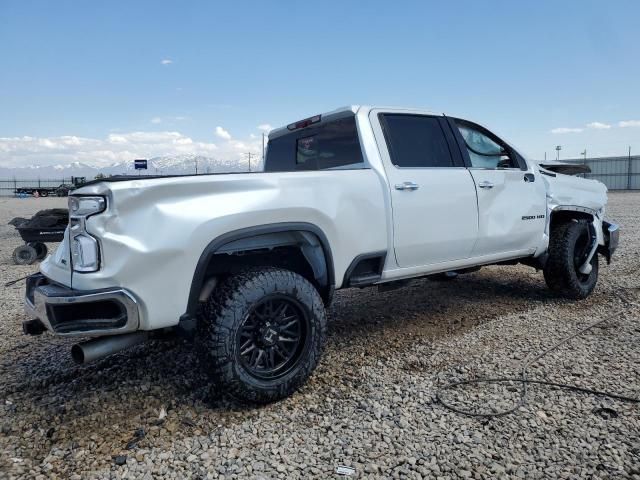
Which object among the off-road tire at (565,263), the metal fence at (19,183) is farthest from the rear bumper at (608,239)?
the metal fence at (19,183)

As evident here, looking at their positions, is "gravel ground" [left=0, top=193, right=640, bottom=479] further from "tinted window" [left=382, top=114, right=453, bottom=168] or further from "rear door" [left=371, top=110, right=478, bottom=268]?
"tinted window" [left=382, top=114, right=453, bottom=168]

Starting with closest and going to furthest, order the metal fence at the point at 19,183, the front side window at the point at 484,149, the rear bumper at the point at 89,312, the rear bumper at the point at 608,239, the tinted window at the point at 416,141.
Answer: the rear bumper at the point at 89,312, the tinted window at the point at 416,141, the front side window at the point at 484,149, the rear bumper at the point at 608,239, the metal fence at the point at 19,183

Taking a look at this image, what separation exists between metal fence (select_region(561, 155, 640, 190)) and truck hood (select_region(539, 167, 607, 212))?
3673cm

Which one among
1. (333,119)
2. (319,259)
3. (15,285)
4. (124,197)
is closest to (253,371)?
(319,259)

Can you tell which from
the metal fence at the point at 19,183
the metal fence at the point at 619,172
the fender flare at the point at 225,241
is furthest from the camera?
the metal fence at the point at 19,183

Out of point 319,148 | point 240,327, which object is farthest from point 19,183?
point 240,327

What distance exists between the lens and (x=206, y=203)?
2766mm

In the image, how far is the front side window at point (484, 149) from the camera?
4.50m

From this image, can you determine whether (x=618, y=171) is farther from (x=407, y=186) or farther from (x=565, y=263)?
(x=407, y=186)

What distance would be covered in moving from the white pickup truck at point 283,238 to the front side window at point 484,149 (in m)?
0.01

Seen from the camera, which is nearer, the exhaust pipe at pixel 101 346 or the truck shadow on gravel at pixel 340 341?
the exhaust pipe at pixel 101 346

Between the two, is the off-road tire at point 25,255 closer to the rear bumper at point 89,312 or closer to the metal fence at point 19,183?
the rear bumper at point 89,312

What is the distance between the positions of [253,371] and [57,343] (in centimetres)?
238

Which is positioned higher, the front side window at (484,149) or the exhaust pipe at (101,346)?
the front side window at (484,149)
